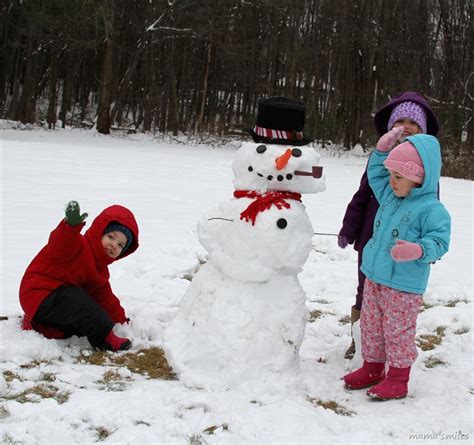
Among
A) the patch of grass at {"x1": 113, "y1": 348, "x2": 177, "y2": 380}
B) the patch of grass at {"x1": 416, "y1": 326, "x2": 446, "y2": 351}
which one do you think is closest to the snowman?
the patch of grass at {"x1": 113, "y1": 348, "x2": 177, "y2": 380}

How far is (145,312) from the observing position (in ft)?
13.8

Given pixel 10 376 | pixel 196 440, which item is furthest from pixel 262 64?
pixel 196 440

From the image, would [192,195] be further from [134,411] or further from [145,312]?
[134,411]

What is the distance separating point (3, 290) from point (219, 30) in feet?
53.5

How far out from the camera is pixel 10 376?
3.05m

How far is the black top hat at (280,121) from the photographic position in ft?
11.1

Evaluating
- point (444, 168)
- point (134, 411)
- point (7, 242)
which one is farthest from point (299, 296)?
point (444, 168)

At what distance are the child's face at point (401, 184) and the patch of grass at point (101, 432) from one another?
1.77m

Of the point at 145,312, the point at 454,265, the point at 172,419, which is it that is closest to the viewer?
the point at 172,419

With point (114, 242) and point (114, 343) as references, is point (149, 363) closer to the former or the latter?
point (114, 343)

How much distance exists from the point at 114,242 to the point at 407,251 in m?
1.75

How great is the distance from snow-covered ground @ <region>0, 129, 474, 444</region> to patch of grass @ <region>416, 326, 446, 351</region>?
2 centimetres

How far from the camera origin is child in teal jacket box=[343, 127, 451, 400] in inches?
123

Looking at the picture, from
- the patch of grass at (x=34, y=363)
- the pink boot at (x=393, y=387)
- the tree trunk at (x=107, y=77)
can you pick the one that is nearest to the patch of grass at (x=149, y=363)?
the patch of grass at (x=34, y=363)
